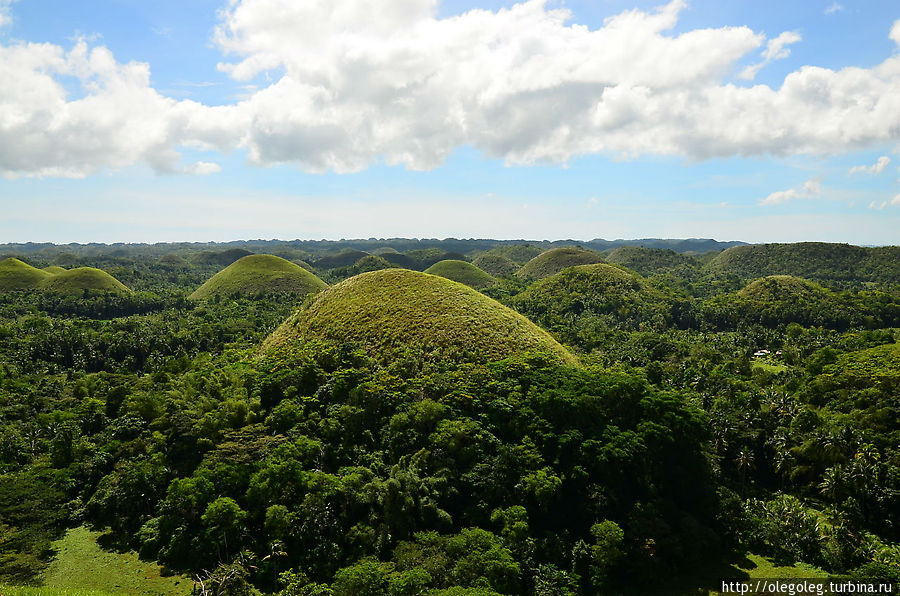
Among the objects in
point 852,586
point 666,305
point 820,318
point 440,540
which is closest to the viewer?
point 852,586

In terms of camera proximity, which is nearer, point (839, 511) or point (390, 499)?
point (390, 499)

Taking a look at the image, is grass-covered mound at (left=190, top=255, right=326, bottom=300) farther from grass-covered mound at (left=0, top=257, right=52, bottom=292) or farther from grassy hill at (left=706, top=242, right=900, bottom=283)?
grassy hill at (left=706, top=242, right=900, bottom=283)

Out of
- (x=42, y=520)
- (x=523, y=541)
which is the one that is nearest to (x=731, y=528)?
(x=523, y=541)

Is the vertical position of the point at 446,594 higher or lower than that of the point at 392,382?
lower

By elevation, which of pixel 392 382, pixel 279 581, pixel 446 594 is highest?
pixel 392 382

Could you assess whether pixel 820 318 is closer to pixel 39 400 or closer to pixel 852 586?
pixel 852 586

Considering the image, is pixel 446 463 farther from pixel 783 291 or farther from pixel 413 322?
pixel 783 291

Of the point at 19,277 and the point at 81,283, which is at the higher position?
the point at 19,277

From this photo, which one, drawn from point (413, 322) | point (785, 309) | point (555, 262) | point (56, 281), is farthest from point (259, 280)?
point (785, 309)
